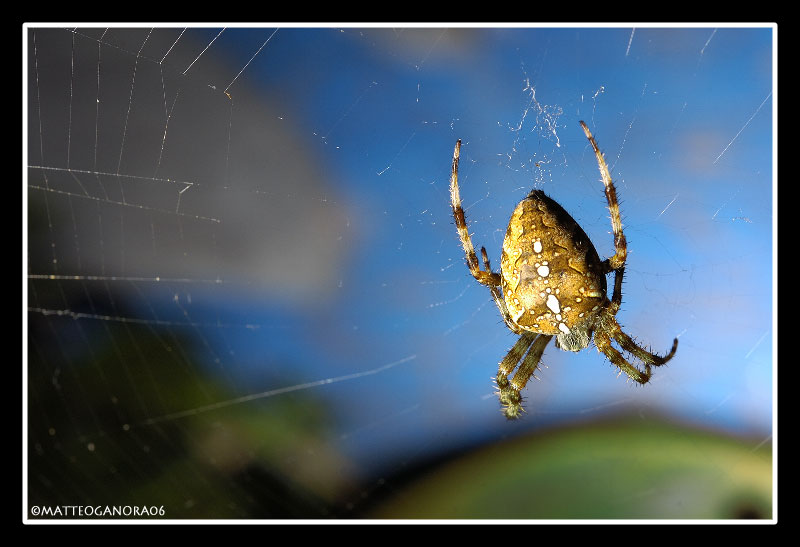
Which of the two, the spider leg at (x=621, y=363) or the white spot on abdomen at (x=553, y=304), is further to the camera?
the spider leg at (x=621, y=363)

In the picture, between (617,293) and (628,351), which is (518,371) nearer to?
(628,351)

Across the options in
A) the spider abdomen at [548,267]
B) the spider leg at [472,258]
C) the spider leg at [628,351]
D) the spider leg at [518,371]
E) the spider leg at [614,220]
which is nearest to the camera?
the spider abdomen at [548,267]

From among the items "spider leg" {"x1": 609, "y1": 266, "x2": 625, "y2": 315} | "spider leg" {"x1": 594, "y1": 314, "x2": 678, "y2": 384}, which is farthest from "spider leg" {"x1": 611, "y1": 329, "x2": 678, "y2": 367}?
"spider leg" {"x1": 609, "y1": 266, "x2": 625, "y2": 315}

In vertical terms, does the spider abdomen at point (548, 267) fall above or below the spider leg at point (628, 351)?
above

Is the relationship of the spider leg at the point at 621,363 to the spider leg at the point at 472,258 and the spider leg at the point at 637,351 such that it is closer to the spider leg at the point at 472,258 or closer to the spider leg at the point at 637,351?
the spider leg at the point at 637,351

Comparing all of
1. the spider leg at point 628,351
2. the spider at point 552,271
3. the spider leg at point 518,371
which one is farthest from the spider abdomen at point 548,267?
the spider leg at point 518,371

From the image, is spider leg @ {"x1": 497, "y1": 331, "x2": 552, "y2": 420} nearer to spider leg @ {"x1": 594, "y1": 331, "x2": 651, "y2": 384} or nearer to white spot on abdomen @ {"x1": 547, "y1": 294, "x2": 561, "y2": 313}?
spider leg @ {"x1": 594, "y1": 331, "x2": 651, "y2": 384}

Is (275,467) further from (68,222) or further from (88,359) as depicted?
(68,222)

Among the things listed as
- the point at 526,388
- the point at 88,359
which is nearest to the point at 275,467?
the point at 88,359

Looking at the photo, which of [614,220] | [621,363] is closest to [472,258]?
[614,220]
